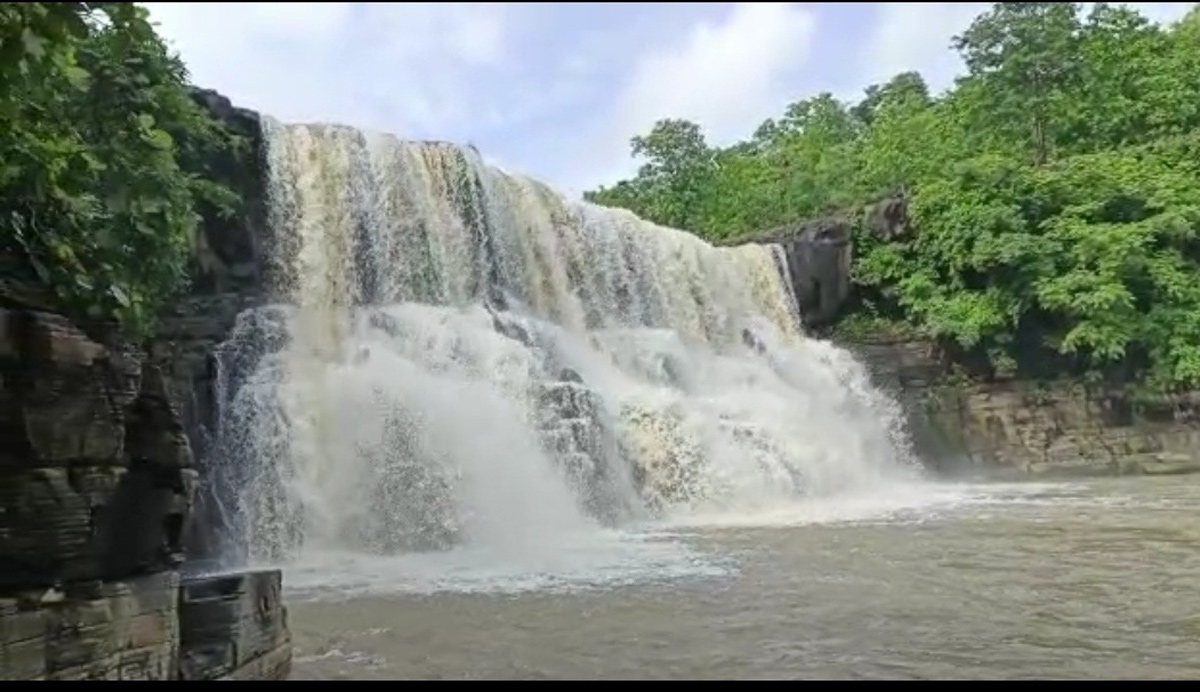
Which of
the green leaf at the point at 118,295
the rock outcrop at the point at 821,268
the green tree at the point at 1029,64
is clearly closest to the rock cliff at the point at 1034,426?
the rock outcrop at the point at 821,268

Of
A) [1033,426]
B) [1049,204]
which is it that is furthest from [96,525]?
[1049,204]

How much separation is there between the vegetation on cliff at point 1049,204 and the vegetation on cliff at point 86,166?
54.8 feet

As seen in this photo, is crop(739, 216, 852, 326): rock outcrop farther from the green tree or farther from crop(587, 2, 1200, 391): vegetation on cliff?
the green tree

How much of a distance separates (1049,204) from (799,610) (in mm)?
17219

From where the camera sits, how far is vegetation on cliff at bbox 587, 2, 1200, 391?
20.9 m

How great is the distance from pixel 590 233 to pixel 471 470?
8.91 m

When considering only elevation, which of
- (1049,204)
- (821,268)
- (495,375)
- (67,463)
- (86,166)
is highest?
(1049,204)

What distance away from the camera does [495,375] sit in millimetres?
14164

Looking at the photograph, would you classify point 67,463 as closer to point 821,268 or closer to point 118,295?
point 118,295

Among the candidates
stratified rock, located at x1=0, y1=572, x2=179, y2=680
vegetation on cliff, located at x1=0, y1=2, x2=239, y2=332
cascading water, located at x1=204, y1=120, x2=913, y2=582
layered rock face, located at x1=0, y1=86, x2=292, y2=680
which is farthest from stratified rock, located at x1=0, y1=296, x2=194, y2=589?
cascading water, located at x1=204, y1=120, x2=913, y2=582

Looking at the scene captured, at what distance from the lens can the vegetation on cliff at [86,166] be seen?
396 centimetres

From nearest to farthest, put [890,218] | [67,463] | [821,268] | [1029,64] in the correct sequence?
[67,463] → [821,268] → [890,218] → [1029,64]
